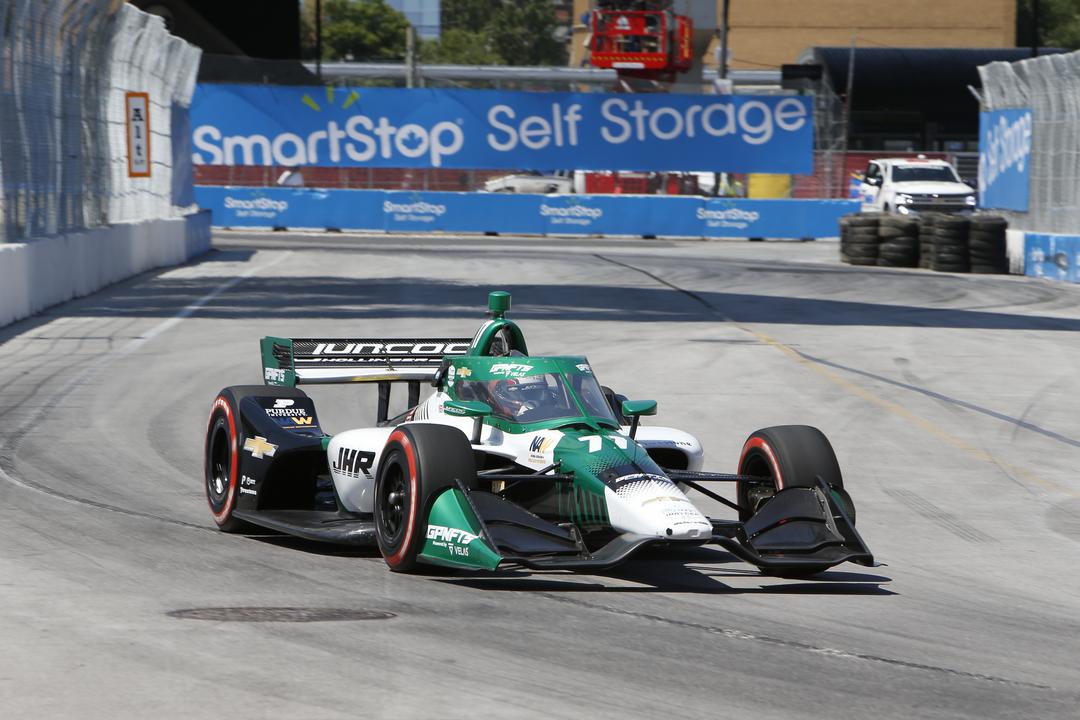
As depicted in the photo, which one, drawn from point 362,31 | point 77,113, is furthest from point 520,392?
point 362,31

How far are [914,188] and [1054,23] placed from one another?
240ft

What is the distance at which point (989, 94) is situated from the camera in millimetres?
37469

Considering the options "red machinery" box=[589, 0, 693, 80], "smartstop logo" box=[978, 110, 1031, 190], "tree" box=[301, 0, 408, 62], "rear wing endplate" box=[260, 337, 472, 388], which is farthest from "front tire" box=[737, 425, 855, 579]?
"tree" box=[301, 0, 408, 62]

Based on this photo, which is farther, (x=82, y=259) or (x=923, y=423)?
(x=82, y=259)

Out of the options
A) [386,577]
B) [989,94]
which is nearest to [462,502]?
[386,577]

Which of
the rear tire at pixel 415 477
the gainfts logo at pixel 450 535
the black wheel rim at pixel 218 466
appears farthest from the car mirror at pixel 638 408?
the black wheel rim at pixel 218 466

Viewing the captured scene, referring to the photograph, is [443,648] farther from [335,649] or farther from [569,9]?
[569,9]

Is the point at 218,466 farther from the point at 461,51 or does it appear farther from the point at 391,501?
the point at 461,51

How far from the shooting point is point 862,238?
115 ft

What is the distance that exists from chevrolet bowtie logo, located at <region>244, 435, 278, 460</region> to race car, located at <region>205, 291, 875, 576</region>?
0.01 m

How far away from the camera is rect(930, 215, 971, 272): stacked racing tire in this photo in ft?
107

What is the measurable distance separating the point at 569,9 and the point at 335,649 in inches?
7148

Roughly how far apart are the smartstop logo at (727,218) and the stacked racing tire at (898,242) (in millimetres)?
11759

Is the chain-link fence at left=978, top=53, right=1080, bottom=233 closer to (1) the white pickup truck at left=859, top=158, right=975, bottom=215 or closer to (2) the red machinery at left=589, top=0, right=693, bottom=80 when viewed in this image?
(1) the white pickup truck at left=859, top=158, right=975, bottom=215
